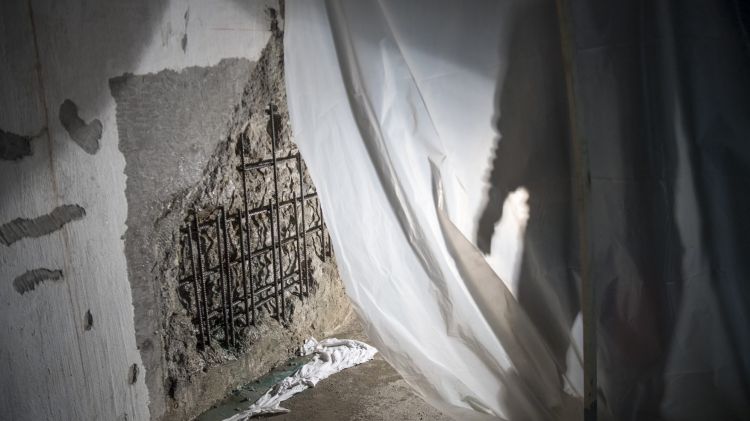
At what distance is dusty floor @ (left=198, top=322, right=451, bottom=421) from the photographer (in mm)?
2176

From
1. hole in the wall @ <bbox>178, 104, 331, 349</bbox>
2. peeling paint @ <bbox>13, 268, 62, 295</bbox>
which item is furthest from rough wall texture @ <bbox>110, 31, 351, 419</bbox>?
peeling paint @ <bbox>13, 268, 62, 295</bbox>

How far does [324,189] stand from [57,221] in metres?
0.78

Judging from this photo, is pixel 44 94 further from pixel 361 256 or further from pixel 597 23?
pixel 597 23

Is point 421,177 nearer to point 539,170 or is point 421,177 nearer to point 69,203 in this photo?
point 539,170

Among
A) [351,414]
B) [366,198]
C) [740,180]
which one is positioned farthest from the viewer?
[351,414]

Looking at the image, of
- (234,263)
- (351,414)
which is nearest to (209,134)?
(234,263)

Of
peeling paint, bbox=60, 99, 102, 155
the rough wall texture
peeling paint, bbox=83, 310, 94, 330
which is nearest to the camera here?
peeling paint, bbox=60, 99, 102, 155

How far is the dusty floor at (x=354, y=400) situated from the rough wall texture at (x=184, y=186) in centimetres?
8

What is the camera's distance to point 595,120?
1.50 meters

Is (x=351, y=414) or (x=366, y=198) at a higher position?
(x=366, y=198)

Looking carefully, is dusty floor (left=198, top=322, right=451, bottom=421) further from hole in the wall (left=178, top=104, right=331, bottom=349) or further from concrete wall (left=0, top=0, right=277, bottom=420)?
concrete wall (left=0, top=0, right=277, bottom=420)

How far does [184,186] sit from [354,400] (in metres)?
1.11

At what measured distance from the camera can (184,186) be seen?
6.59 feet

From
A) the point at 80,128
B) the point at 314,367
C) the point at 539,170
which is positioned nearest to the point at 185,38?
the point at 80,128
